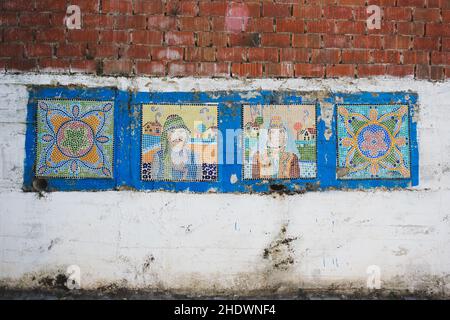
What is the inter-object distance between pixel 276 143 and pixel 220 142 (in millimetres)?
472

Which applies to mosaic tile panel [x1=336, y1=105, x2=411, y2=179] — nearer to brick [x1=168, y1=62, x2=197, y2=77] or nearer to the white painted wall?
the white painted wall

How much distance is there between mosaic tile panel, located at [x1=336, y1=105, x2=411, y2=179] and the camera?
3.14 m

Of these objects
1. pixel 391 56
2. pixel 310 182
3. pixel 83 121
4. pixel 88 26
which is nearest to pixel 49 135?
pixel 83 121

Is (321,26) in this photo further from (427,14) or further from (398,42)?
(427,14)

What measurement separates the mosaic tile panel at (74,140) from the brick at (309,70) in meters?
1.64

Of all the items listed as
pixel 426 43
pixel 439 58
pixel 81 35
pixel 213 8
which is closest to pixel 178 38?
pixel 213 8

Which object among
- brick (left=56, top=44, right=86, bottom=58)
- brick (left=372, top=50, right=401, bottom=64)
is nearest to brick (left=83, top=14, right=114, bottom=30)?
brick (left=56, top=44, right=86, bottom=58)

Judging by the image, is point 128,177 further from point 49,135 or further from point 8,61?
point 8,61

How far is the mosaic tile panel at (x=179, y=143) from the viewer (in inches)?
122

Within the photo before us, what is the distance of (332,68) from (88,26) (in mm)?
2074

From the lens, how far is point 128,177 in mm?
3084

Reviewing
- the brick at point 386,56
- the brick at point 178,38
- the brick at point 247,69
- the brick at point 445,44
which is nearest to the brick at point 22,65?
the brick at point 178,38

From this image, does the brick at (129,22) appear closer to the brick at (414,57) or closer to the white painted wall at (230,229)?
the white painted wall at (230,229)

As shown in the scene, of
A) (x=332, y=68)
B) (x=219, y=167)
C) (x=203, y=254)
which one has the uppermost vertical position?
(x=332, y=68)
